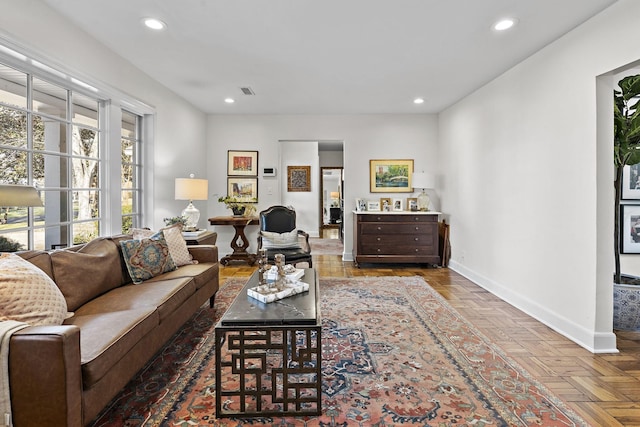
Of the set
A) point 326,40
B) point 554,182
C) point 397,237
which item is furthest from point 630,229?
point 326,40

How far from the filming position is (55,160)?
9.53 ft

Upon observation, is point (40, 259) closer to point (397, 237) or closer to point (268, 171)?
point (268, 171)

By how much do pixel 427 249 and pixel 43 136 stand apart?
16.0 feet

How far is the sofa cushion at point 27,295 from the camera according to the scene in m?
1.57

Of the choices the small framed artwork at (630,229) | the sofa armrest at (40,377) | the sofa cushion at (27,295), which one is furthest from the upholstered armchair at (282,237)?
the small framed artwork at (630,229)

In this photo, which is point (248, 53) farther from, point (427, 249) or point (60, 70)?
point (427, 249)

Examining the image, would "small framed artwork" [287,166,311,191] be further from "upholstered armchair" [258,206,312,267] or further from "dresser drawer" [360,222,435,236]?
"upholstered armchair" [258,206,312,267]

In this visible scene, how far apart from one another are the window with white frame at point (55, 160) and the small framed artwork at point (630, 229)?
5536 mm

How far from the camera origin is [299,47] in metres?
3.19

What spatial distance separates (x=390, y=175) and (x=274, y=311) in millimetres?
4369

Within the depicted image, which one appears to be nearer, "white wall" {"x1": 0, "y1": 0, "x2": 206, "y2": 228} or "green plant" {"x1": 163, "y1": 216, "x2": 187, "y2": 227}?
"white wall" {"x1": 0, "y1": 0, "x2": 206, "y2": 228}

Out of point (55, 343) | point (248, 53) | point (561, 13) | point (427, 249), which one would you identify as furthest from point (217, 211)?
point (561, 13)

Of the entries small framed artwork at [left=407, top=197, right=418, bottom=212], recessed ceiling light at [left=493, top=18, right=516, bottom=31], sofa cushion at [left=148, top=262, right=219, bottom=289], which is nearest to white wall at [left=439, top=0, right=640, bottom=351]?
recessed ceiling light at [left=493, top=18, right=516, bottom=31]

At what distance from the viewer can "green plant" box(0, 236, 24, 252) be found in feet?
7.84
